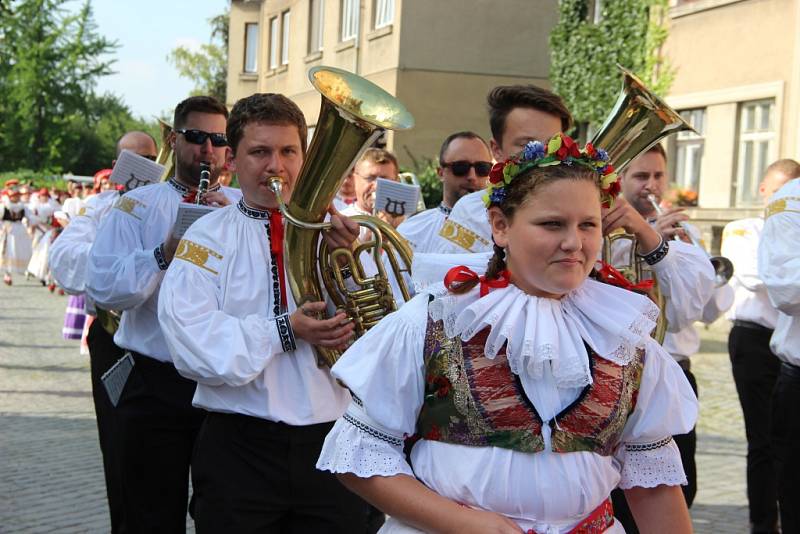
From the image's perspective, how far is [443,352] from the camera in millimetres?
2705

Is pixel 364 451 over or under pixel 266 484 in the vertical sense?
over

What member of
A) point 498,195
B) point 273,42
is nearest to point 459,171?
point 498,195

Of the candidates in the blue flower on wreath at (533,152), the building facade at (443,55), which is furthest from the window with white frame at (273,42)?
the blue flower on wreath at (533,152)

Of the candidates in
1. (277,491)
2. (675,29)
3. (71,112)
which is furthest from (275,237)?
(71,112)

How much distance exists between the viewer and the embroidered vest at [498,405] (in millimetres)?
2635

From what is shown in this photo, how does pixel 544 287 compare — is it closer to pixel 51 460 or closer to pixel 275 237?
pixel 275 237

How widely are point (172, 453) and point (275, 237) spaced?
1.34 m

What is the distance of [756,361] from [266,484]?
14.3ft

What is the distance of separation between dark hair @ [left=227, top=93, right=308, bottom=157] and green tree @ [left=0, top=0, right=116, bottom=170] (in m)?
57.3

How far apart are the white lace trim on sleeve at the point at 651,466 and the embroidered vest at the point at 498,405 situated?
13cm

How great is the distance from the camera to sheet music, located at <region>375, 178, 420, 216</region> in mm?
6840

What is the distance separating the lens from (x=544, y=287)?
268 cm

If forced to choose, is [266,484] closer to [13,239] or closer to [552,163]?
[552,163]

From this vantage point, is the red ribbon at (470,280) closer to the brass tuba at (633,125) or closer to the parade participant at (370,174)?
the brass tuba at (633,125)
